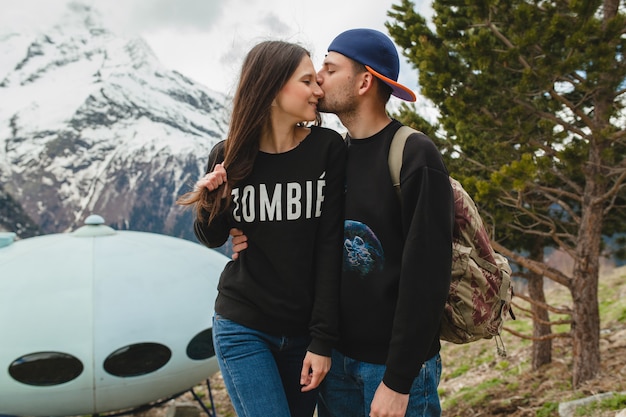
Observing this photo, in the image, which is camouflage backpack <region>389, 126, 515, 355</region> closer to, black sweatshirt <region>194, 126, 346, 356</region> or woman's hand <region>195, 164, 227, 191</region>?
black sweatshirt <region>194, 126, 346, 356</region>

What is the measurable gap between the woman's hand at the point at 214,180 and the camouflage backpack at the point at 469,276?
2.00 feet

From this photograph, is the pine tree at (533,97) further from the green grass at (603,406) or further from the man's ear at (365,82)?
the man's ear at (365,82)

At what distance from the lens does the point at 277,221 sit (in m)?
1.87

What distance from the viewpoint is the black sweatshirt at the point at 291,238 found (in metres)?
1.84

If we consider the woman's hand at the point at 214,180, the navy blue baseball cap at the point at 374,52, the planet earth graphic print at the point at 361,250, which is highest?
the navy blue baseball cap at the point at 374,52

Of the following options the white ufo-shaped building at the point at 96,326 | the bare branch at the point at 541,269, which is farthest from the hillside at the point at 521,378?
the white ufo-shaped building at the point at 96,326

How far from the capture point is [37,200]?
3036 inches

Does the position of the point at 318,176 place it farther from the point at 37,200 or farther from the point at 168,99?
the point at 168,99

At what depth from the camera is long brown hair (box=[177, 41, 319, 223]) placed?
6.13 ft

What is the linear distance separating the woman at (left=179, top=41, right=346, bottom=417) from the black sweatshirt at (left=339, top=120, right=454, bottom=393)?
8 cm

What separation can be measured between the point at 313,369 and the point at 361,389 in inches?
9.0

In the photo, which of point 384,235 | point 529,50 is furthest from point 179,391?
point 529,50

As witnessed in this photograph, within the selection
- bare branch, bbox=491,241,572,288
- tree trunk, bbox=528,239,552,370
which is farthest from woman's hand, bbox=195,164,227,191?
tree trunk, bbox=528,239,552,370

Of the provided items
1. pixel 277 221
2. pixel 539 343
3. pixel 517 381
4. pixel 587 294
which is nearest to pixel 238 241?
pixel 277 221
